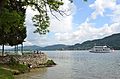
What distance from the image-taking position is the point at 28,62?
242ft

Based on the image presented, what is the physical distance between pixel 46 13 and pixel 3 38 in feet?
170

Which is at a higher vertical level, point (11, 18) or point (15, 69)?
point (11, 18)

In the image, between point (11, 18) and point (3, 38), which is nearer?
point (11, 18)

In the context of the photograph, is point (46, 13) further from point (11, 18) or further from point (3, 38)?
point (3, 38)

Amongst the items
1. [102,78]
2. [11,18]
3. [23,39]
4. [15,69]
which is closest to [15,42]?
[23,39]

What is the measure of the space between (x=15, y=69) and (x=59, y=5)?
1646 inches

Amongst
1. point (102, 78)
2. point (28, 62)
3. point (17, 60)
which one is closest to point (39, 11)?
point (102, 78)

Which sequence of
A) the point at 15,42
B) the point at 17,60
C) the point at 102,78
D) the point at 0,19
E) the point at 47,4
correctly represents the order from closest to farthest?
the point at 47,4 → the point at 0,19 → the point at 102,78 → the point at 17,60 → the point at 15,42

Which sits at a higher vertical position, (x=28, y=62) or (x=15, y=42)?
(x=15, y=42)

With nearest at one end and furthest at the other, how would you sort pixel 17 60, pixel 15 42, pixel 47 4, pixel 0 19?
pixel 47 4 < pixel 0 19 < pixel 17 60 < pixel 15 42

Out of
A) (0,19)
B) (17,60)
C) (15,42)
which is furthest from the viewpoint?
(15,42)

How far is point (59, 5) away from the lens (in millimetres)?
16328

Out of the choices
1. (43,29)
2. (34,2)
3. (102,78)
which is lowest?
(102,78)

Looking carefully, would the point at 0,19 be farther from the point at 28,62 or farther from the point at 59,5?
the point at 28,62
